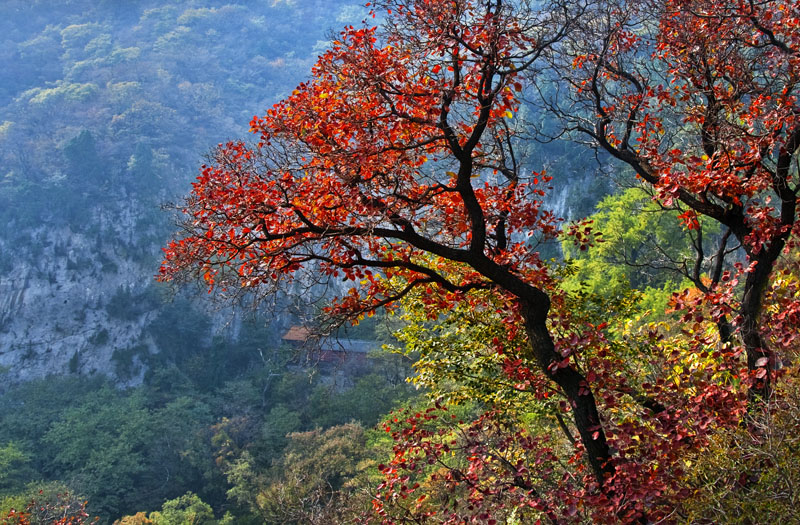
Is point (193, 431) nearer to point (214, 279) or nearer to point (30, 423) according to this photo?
point (30, 423)

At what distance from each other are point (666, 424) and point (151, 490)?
85.6 ft

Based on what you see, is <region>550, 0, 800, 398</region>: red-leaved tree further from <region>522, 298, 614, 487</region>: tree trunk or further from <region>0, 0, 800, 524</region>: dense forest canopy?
<region>522, 298, 614, 487</region>: tree trunk

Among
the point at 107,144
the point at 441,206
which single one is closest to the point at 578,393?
the point at 441,206

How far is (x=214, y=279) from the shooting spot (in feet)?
14.5

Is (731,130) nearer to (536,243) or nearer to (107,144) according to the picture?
(536,243)

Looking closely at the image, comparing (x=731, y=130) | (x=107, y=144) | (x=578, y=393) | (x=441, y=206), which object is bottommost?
(x=578, y=393)

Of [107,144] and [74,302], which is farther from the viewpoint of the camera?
[107,144]

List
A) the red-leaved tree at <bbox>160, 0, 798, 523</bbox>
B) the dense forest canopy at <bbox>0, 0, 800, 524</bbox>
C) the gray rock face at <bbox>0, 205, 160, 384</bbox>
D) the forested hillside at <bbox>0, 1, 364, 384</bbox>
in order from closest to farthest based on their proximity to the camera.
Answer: the dense forest canopy at <bbox>0, 0, 800, 524</bbox> → the red-leaved tree at <bbox>160, 0, 798, 523</bbox> → the gray rock face at <bbox>0, 205, 160, 384</bbox> → the forested hillside at <bbox>0, 1, 364, 384</bbox>

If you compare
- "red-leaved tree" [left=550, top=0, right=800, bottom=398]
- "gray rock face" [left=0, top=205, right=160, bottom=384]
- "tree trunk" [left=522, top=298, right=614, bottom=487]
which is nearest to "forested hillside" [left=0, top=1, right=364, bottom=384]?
"gray rock face" [left=0, top=205, right=160, bottom=384]

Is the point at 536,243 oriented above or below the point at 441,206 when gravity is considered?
above

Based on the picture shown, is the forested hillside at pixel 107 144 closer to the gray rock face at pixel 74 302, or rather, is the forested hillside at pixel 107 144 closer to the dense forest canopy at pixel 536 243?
the gray rock face at pixel 74 302

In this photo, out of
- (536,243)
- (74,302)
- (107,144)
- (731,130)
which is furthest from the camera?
(107,144)

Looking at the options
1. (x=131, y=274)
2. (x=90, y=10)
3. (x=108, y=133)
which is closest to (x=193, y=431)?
(x=131, y=274)

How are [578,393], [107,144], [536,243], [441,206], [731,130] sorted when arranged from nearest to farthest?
[578,393] → [731,130] → [441,206] → [536,243] → [107,144]
